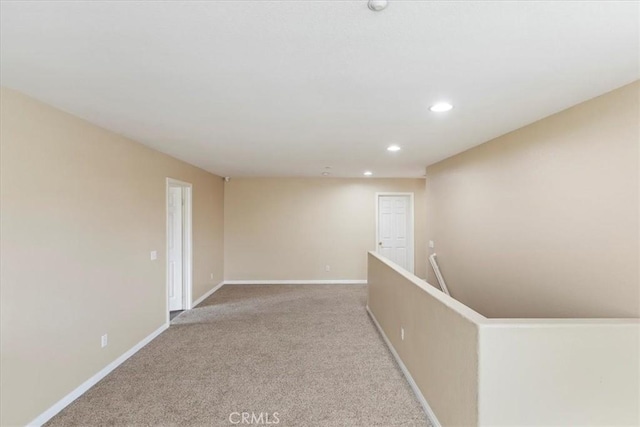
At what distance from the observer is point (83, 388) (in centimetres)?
267

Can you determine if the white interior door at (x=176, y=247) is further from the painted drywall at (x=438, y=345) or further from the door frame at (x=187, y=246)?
the painted drywall at (x=438, y=345)

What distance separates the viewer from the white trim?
7.47 ft

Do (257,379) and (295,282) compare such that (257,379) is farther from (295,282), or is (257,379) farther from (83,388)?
(295,282)

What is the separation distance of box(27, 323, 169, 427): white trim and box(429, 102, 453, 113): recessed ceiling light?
368cm

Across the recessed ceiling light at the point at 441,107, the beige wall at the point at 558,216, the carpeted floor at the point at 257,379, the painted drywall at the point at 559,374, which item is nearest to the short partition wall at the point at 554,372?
the painted drywall at the point at 559,374

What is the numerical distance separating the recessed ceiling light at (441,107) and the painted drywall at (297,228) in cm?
447

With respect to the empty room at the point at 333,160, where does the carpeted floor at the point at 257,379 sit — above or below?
below

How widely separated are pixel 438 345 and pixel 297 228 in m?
4.97

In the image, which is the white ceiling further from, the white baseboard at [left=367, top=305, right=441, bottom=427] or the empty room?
the white baseboard at [left=367, top=305, right=441, bottom=427]

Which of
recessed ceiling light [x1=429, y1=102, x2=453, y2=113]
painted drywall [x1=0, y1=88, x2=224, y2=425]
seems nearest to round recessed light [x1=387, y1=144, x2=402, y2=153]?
recessed ceiling light [x1=429, y1=102, x2=453, y2=113]

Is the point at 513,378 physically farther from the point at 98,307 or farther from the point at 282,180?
the point at 282,180

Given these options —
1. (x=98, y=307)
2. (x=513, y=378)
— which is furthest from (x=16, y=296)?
(x=513, y=378)

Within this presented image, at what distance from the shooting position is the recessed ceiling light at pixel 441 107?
2.32m

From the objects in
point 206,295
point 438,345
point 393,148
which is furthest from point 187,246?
point 438,345
